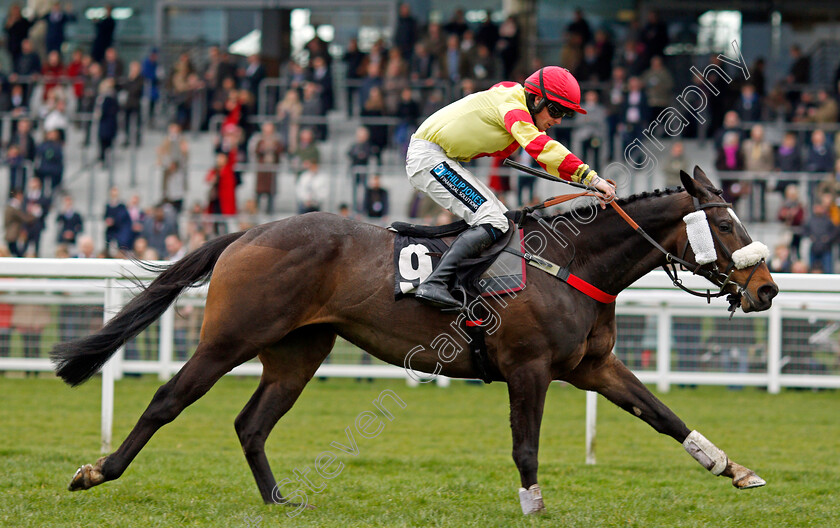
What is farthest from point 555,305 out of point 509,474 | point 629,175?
point 629,175

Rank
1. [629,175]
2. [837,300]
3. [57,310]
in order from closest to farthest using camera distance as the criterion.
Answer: [57,310] < [837,300] < [629,175]

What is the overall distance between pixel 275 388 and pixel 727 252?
Result: 8.01ft

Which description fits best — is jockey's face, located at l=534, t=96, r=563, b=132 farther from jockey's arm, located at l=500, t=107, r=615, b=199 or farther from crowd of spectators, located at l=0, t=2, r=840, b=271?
crowd of spectators, located at l=0, t=2, r=840, b=271

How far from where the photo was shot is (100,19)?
1897 cm

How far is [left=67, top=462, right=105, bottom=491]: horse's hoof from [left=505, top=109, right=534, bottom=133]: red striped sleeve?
2623 millimetres

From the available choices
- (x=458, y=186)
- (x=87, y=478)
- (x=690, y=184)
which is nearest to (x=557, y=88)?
(x=458, y=186)

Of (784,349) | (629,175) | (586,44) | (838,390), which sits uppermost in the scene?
(586,44)

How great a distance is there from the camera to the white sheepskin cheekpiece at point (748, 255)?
489cm

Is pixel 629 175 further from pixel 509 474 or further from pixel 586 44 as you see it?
pixel 509 474

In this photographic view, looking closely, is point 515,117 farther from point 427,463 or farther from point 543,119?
point 427,463

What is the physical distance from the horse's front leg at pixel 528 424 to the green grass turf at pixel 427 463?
0.40 ft

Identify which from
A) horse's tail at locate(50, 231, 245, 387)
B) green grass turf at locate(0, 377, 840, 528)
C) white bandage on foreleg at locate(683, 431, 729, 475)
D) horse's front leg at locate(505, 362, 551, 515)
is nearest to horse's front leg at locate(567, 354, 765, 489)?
white bandage on foreleg at locate(683, 431, 729, 475)

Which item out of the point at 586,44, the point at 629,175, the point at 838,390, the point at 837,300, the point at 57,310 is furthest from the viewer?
the point at 586,44

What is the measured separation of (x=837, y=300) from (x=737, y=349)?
3.39 feet
